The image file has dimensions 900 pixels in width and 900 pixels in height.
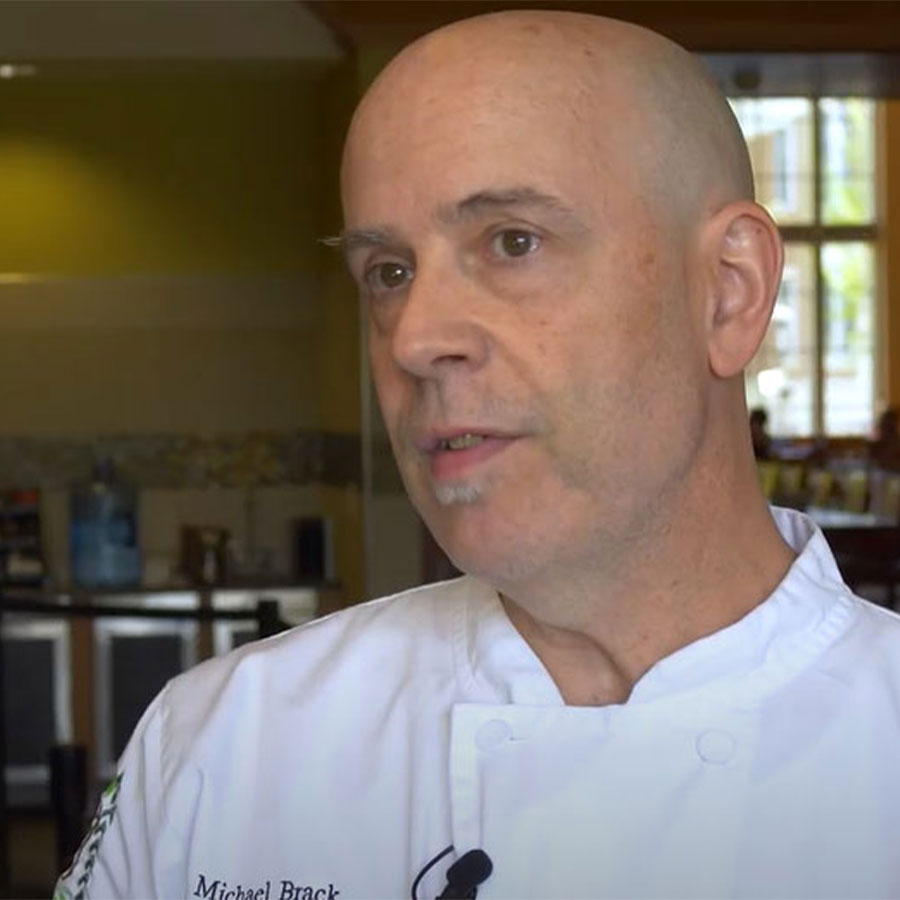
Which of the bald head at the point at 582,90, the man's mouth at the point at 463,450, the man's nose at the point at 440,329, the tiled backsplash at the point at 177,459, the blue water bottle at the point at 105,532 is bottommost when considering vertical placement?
the blue water bottle at the point at 105,532

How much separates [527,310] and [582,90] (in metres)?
0.11

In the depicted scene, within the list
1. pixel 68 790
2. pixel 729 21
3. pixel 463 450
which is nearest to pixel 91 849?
pixel 463 450

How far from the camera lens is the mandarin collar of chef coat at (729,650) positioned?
1018mm

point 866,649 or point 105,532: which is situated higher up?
point 866,649

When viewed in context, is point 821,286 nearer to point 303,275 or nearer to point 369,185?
point 303,275

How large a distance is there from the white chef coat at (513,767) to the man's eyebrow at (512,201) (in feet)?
0.80

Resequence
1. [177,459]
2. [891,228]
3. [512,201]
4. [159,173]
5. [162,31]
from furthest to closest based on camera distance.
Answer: [891,228]
[177,459]
[159,173]
[162,31]
[512,201]

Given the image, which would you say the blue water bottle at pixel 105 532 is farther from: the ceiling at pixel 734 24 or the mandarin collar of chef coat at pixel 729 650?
the mandarin collar of chef coat at pixel 729 650

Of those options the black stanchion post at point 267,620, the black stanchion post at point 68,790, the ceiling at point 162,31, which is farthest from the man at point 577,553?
the ceiling at point 162,31

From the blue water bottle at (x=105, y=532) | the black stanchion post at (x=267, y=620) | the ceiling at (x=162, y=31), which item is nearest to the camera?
the black stanchion post at (x=267, y=620)

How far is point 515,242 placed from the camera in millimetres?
958

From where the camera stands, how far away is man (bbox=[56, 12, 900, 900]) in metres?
0.96

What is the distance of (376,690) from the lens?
1.13 metres

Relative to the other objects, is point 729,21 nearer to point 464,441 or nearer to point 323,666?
point 323,666
